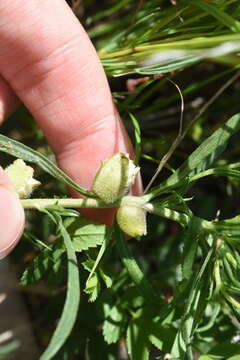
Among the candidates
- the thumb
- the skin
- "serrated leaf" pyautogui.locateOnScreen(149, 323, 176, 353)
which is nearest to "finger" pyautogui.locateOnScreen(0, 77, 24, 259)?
the thumb

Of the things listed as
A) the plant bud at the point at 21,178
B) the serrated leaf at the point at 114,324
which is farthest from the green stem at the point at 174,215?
the serrated leaf at the point at 114,324

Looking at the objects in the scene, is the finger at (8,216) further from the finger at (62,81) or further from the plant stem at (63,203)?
the finger at (62,81)

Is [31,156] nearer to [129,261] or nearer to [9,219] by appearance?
[9,219]

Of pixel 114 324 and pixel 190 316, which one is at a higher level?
pixel 190 316

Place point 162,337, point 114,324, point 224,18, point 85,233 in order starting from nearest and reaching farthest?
point 224,18
point 85,233
point 162,337
point 114,324

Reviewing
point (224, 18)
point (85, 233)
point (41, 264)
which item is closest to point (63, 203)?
point (85, 233)

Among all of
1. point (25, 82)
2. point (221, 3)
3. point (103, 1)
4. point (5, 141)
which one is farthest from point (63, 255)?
point (103, 1)
